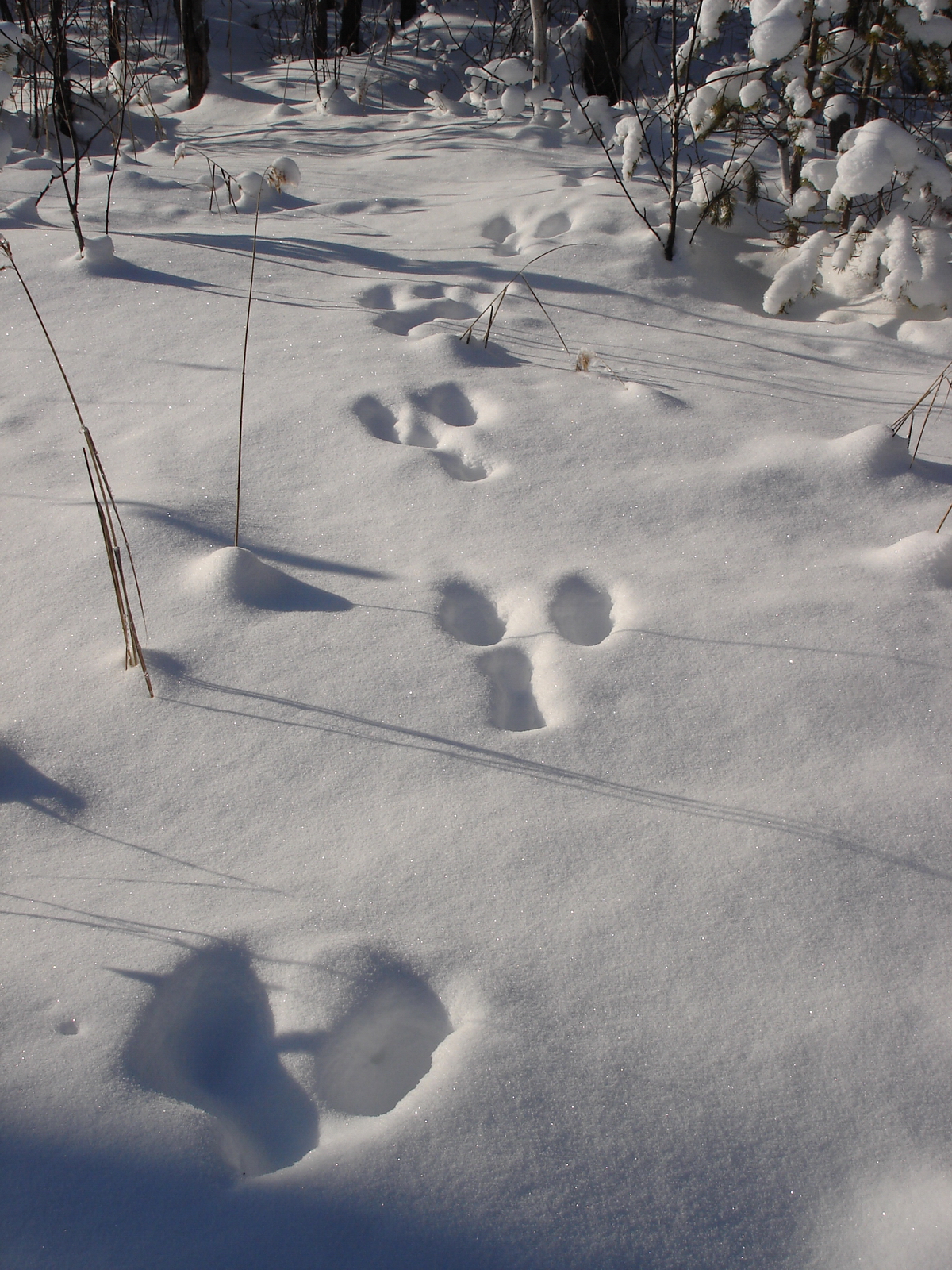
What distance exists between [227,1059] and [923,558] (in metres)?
1.43

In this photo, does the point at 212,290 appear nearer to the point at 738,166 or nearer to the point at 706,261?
the point at 706,261

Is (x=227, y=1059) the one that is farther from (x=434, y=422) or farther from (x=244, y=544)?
(x=434, y=422)

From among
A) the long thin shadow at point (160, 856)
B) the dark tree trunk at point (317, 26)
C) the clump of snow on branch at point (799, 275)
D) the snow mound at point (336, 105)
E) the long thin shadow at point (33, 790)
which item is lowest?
the long thin shadow at point (160, 856)

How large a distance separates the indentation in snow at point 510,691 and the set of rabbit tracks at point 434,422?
613 mm

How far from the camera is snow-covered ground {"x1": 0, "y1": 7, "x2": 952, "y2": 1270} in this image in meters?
0.89

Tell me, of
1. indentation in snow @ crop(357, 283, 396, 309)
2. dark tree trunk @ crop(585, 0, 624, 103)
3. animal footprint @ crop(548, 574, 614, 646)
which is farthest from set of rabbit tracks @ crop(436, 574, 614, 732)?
dark tree trunk @ crop(585, 0, 624, 103)

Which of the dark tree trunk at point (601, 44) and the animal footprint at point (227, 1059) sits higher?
the dark tree trunk at point (601, 44)

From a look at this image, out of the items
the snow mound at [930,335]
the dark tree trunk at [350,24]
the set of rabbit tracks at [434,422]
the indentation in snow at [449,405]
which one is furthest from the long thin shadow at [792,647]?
the dark tree trunk at [350,24]

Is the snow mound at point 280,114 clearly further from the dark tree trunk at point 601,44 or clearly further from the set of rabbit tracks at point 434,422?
the set of rabbit tracks at point 434,422

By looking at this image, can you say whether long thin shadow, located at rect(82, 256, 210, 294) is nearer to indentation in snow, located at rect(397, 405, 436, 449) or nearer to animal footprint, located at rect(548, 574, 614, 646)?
indentation in snow, located at rect(397, 405, 436, 449)

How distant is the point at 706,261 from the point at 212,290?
1645mm

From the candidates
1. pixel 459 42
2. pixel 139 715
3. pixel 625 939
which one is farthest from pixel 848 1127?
pixel 459 42

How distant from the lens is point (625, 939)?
110cm

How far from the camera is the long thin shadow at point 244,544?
1708 millimetres
